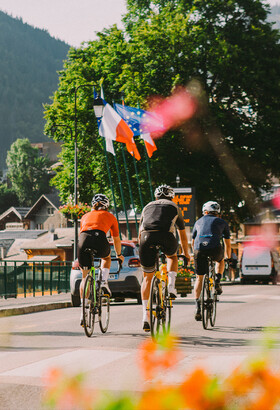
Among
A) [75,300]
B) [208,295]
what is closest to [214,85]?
[75,300]

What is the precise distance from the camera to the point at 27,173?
4692 inches

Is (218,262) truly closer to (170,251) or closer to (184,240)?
(184,240)

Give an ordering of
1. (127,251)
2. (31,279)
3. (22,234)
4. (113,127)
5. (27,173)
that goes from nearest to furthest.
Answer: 1. (127,251)
2. (31,279)
3. (113,127)
4. (22,234)
5. (27,173)

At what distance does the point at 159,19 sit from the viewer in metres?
34.0

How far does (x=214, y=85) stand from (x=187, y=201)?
20.9ft

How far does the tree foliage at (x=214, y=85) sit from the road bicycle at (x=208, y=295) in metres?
22.0

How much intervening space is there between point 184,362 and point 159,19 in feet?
97.8

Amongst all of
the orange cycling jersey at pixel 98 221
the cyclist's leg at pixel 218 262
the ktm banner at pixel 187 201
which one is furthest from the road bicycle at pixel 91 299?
the ktm banner at pixel 187 201

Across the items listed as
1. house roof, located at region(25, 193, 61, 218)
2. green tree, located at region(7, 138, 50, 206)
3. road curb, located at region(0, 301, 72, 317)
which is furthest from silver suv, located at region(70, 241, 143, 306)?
green tree, located at region(7, 138, 50, 206)

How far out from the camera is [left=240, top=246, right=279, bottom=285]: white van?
39.6m

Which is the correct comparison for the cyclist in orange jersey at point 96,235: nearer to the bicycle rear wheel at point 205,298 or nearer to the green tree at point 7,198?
the bicycle rear wheel at point 205,298

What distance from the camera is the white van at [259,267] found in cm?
3962

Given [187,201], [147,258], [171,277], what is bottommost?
[171,277]

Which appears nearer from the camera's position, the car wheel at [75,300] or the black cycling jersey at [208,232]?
the black cycling jersey at [208,232]
